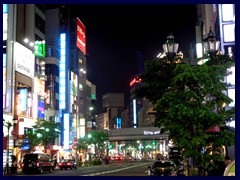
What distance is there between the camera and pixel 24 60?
181 feet

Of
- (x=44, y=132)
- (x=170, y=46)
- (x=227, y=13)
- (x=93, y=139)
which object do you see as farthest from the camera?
(x=93, y=139)

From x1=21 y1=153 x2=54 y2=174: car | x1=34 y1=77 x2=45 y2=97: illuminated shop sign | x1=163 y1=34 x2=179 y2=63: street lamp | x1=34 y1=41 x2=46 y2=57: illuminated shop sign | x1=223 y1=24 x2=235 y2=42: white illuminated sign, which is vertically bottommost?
x1=21 y1=153 x2=54 y2=174: car

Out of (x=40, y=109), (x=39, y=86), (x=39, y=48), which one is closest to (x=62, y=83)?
(x=39, y=48)

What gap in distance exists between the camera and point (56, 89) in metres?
71.1

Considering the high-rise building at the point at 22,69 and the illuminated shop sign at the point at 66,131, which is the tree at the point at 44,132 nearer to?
the high-rise building at the point at 22,69

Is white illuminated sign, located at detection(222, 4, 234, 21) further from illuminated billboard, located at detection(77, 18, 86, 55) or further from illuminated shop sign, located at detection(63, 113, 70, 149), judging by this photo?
illuminated billboard, located at detection(77, 18, 86, 55)

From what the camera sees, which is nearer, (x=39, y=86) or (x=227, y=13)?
(x=227, y=13)

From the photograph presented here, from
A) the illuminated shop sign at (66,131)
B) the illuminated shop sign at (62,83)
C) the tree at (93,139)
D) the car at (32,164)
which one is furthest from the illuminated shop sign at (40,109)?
the car at (32,164)

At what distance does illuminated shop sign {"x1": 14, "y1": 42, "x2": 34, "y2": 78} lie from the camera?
53.3 m

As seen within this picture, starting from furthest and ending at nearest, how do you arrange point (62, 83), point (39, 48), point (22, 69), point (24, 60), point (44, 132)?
point (62, 83) < point (39, 48) < point (24, 60) < point (22, 69) < point (44, 132)

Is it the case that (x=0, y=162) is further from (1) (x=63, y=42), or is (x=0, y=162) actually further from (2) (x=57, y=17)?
(2) (x=57, y=17)

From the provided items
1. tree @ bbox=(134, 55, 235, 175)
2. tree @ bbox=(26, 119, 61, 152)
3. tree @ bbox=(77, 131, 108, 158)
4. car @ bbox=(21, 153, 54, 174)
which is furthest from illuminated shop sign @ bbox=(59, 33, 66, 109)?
tree @ bbox=(134, 55, 235, 175)

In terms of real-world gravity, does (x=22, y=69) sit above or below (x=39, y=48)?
below

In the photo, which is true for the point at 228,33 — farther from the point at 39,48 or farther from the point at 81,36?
the point at 81,36
